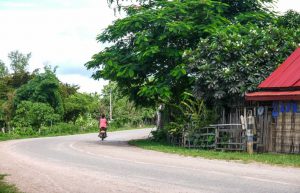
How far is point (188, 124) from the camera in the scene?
22.1 metres

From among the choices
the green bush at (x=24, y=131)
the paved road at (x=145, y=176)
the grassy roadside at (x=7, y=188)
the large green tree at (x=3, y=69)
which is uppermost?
the large green tree at (x=3, y=69)

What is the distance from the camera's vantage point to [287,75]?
19172 millimetres

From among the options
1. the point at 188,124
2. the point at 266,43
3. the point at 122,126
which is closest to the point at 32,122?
the point at 122,126

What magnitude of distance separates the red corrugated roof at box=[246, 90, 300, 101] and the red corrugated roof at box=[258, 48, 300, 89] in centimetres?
38

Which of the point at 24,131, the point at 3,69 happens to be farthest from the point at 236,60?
the point at 3,69

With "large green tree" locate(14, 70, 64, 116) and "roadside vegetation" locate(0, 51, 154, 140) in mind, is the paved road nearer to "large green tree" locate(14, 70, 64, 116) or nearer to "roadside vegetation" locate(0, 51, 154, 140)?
"roadside vegetation" locate(0, 51, 154, 140)

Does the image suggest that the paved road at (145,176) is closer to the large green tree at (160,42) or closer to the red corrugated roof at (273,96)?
the red corrugated roof at (273,96)

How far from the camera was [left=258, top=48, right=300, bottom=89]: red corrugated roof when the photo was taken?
18.5 meters

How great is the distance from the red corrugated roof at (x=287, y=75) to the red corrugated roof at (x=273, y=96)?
38 centimetres

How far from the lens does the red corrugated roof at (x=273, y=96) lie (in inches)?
690

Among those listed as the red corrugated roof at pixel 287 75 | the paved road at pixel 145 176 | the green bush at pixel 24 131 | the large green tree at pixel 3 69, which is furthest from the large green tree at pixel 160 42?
the large green tree at pixel 3 69

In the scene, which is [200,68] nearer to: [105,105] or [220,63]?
[220,63]

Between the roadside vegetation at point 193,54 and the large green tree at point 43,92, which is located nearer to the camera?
the roadside vegetation at point 193,54

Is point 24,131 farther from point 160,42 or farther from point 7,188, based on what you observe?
point 7,188
